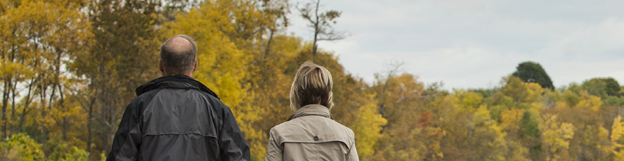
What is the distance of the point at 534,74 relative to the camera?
124 metres

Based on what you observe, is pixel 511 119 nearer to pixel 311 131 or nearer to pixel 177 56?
pixel 311 131

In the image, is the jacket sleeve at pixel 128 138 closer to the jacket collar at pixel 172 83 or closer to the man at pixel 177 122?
the man at pixel 177 122

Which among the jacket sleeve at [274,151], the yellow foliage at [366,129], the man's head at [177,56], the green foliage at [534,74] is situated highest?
the green foliage at [534,74]

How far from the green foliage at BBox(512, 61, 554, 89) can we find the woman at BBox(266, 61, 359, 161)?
130237 millimetres

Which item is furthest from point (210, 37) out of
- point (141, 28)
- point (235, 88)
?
point (141, 28)

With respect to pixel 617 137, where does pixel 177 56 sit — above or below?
above

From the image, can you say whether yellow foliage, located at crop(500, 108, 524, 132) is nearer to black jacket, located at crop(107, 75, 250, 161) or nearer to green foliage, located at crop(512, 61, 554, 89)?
green foliage, located at crop(512, 61, 554, 89)

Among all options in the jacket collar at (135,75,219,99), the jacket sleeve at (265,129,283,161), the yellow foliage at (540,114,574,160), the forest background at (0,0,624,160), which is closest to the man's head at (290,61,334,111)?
the jacket sleeve at (265,129,283,161)

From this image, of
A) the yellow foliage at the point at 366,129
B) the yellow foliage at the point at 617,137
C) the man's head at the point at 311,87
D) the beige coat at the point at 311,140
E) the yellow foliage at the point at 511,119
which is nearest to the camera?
the beige coat at the point at 311,140

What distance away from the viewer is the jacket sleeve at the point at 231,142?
9.05 ft

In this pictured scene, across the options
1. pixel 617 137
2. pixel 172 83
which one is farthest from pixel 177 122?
pixel 617 137

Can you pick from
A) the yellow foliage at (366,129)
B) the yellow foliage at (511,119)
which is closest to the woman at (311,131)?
the yellow foliage at (366,129)

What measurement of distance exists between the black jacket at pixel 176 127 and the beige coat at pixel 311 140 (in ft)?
0.90

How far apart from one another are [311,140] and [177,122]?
0.82 meters
